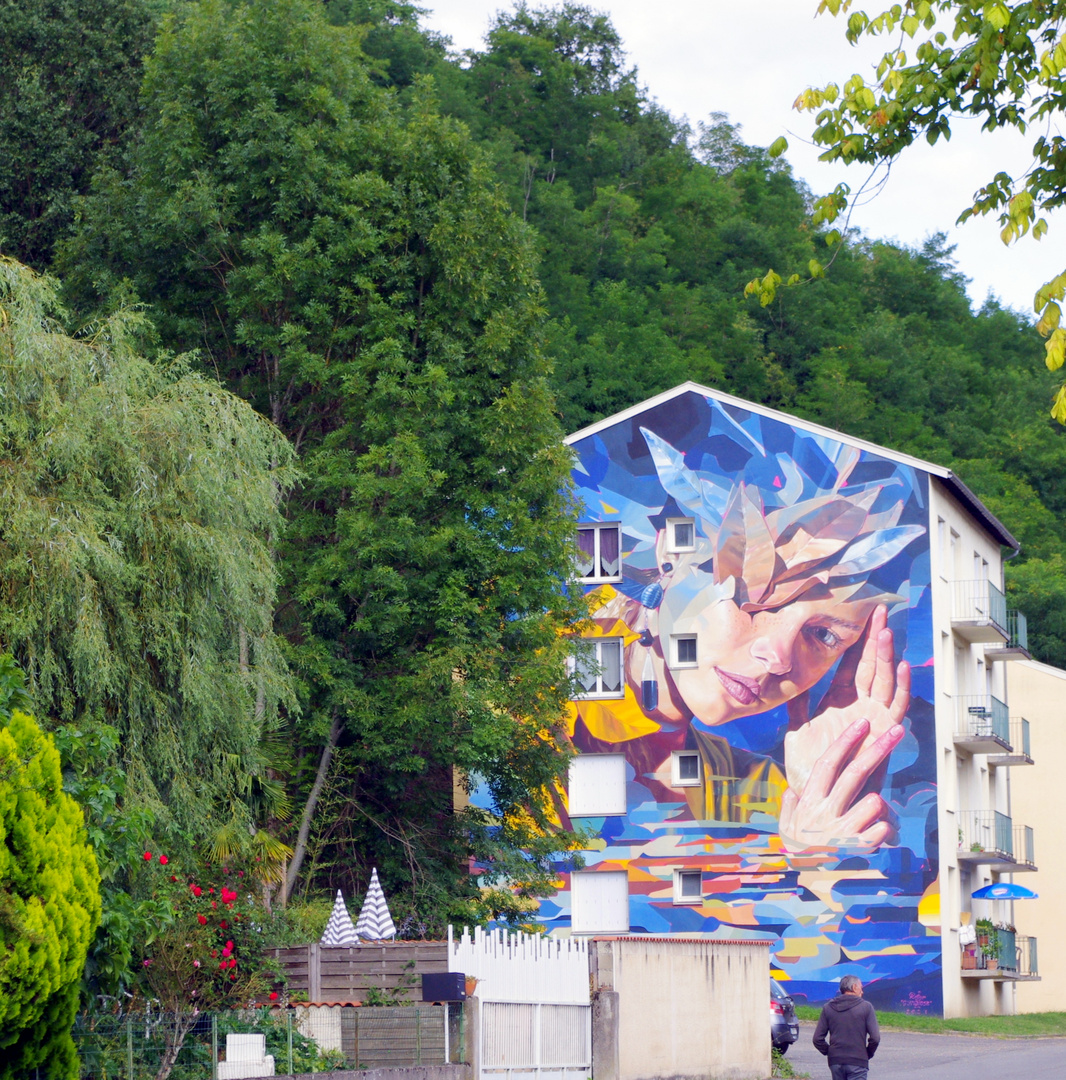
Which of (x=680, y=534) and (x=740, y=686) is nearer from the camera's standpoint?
(x=740, y=686)

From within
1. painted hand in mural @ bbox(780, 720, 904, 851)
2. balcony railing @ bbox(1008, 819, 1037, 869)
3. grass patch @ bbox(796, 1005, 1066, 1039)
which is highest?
painted hand in mural @ bbox(780, 720, 904, 851)

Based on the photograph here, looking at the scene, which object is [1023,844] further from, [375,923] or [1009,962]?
[375,923]

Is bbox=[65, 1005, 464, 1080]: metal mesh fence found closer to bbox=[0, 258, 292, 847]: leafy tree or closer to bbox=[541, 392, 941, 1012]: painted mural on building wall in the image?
bbox=[0, 258, 292, 847]: leafy tree

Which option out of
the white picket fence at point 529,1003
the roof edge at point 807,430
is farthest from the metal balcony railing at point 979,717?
the white picket fence at point 529,1003

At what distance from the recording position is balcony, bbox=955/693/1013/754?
38156 mm

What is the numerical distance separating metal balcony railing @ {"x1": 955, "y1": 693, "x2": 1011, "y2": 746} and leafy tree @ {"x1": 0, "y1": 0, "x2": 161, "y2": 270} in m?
23.7

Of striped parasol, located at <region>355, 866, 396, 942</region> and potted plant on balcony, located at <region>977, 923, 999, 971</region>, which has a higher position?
striped parasol, located at <region>355, 866, 396, 942</region>

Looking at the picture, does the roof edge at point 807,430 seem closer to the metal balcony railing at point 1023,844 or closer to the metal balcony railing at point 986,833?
the metal balcony railing at point 986,833

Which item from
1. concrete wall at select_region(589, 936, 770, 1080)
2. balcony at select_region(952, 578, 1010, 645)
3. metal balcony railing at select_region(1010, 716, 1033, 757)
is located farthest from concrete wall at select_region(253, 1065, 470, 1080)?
metal balcony railing at select_region(1010, 716, 1033, 757)

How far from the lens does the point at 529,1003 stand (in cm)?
1692

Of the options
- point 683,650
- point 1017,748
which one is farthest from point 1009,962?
point 683,650

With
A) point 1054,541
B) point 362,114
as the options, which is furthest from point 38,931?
Result: point 1054,541

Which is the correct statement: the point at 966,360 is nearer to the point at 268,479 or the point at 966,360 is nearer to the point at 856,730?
the point at 856,730

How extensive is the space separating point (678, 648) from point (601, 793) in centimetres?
397
